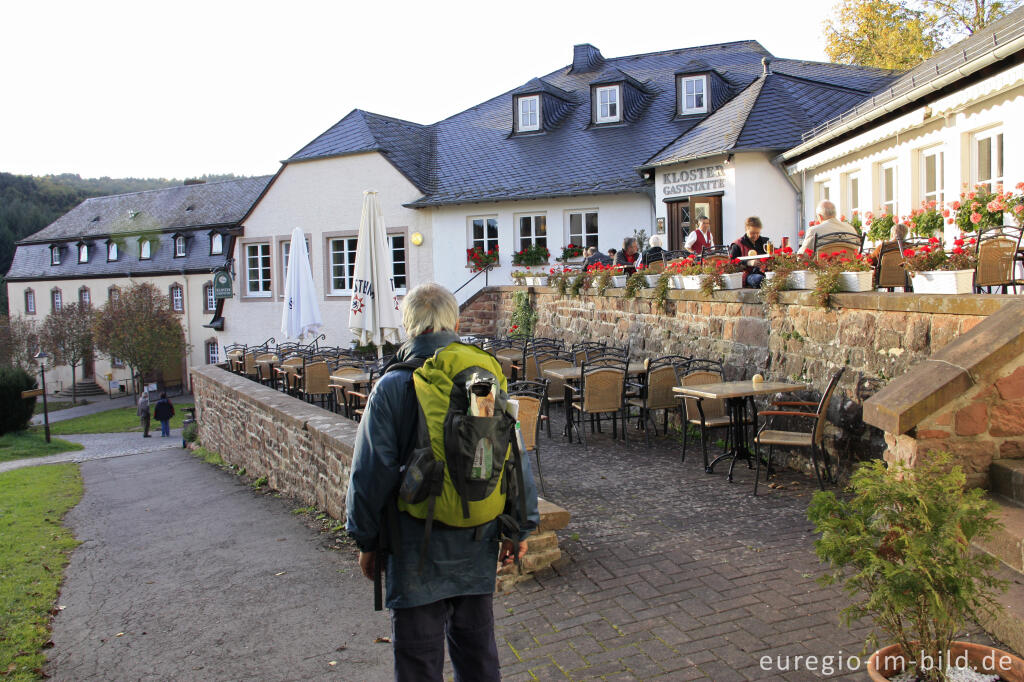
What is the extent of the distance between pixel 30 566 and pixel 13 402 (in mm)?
25973

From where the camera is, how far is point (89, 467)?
1744cm

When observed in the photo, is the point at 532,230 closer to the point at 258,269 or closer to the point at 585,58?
the point at 585,58

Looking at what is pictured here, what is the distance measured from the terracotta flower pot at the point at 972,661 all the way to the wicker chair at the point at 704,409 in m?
4.16

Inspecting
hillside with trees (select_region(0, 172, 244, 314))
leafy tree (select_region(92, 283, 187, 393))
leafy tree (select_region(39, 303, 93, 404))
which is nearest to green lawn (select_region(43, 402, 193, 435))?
leafy tree (select_region(92, 283, 187, 393))

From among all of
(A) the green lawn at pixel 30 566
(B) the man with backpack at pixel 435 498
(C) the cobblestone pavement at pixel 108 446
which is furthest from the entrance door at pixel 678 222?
(B) the man with backpack at pixel 435 498

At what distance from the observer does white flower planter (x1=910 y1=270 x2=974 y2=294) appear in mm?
5738

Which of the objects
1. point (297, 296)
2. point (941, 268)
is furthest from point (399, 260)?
point (941, 268)

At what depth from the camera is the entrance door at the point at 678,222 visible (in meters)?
19.5

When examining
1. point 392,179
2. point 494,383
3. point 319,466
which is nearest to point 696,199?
point 392,179

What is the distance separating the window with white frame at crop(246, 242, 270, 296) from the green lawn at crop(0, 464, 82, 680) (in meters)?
16.0

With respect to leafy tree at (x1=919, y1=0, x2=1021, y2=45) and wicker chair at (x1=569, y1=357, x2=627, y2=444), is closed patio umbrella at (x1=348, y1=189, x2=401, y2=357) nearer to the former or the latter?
wicker chair at (x1=569, y1=357, x2=627, y2=444)

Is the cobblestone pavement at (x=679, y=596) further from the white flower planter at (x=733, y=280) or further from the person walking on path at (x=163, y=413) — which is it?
the person walking on path at (x=163, y=413)

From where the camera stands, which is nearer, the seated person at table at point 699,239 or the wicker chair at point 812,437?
the wicker chair at point 812,437

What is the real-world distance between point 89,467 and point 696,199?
47.8 feet
